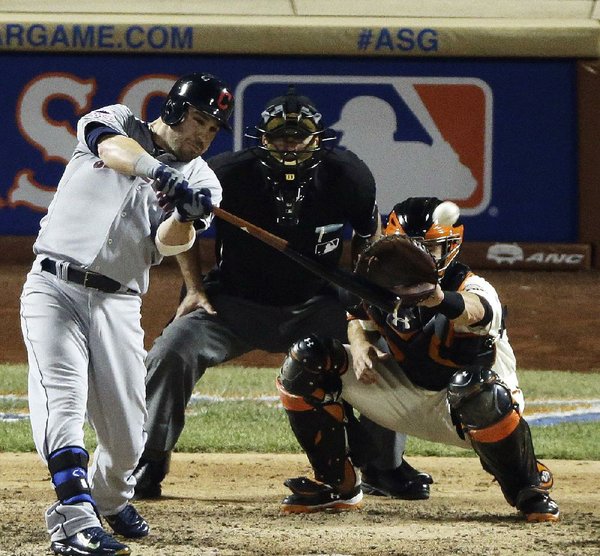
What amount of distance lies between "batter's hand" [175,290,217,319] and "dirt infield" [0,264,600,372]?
310 centimetres

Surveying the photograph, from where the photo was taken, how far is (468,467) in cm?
587

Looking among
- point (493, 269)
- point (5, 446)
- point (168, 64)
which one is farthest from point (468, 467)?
point (168, 64)

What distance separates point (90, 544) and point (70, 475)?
230mm

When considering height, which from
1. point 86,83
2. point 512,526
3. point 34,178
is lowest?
point 512,526

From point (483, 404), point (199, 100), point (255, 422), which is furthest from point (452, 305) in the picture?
point (255, 422)

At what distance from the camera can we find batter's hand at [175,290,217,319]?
5523 millimetres

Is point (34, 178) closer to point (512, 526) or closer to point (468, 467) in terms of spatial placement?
point (468, 467)

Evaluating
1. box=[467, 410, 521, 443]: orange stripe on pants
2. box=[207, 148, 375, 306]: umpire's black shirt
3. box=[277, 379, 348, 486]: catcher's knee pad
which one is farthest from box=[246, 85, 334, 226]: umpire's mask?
box=[467, 410, 521, 443]: orange stripe on pants

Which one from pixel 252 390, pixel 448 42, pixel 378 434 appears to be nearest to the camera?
pixel 378 434

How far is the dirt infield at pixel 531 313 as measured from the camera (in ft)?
28.6

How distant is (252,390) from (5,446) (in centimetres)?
192

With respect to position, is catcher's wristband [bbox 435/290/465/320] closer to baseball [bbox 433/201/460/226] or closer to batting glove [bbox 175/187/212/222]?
baseball [bbox 433/201/460/226]

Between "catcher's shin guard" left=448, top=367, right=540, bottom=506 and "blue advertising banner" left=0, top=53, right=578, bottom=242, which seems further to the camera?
"blue advertising banner" left=0, top=53, right=578, bottom=242

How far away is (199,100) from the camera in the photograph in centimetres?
434
